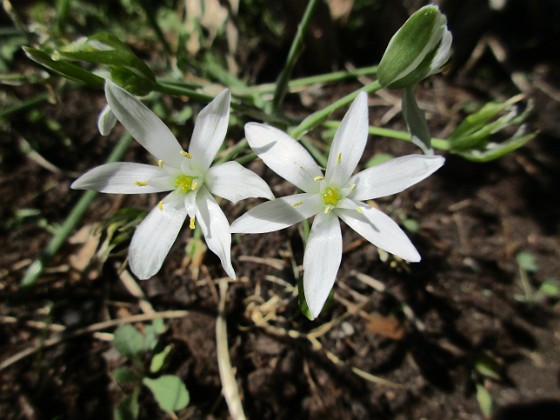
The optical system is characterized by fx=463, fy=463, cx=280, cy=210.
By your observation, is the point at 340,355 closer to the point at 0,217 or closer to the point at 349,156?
the point at 349,156

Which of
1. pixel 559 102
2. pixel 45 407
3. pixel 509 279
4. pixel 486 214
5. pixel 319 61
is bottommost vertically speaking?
pixel 45 407

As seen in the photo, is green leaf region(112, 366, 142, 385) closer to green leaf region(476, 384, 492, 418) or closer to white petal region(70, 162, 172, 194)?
white petal region(70, 162, 172, 194)

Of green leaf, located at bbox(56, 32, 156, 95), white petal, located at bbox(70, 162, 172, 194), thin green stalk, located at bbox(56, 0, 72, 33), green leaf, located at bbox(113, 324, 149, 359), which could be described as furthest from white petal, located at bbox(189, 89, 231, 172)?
thin green stalk, located at bbox(56, 0, 72, 33)

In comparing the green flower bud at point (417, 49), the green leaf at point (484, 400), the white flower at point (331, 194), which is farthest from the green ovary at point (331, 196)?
the green leaf at point (484, 400)

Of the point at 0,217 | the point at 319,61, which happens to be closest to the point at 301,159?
the point at 319,61

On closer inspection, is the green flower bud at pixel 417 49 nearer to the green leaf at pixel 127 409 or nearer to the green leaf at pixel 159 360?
the green leaf at pixel 159 360

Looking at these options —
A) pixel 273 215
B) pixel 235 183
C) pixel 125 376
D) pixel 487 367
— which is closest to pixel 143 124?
pixel 235 183

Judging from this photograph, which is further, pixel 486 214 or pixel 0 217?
pixel 486 214
